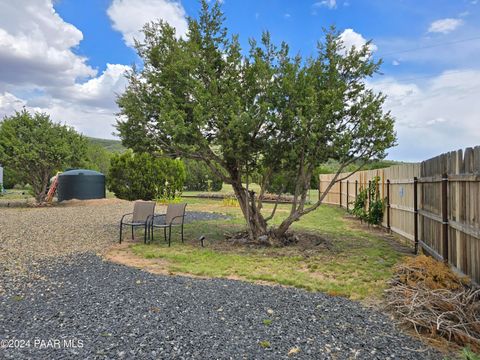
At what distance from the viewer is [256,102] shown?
22.9 ft

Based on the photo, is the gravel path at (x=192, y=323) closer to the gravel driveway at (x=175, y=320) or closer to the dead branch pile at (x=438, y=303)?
the gravel driveway at (x=175, y=320)

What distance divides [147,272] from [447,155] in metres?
4.32

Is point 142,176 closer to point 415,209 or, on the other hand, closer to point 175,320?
point 415,209

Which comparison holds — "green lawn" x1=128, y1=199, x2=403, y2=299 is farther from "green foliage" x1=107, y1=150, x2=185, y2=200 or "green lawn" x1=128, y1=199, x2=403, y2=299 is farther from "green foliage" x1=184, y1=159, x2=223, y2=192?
"green foliage" x1=184, y1=159, x2=223, y2=192

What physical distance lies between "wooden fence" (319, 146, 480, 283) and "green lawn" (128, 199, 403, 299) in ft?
2.35

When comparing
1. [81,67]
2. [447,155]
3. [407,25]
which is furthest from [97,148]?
[447,155]

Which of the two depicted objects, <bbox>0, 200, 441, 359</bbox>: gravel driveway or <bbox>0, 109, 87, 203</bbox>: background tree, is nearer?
<bbox>0, 200, 441, 359</bbox>: gravel driveway

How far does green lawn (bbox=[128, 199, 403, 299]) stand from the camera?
4777mm

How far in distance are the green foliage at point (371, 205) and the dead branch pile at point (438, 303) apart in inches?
229

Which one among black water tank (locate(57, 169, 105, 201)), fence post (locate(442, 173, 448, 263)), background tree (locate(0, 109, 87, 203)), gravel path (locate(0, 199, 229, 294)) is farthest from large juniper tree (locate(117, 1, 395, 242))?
black water tank (locate(57, 169, 105, 201))

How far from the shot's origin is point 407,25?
8320mm

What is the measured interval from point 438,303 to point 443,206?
1.93 meters

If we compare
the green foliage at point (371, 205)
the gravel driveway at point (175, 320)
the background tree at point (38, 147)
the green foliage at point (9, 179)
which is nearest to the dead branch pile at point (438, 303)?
the gravel driveway at point (175, 320)

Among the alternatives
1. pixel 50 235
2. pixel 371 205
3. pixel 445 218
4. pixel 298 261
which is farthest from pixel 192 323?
pixel 371 205
